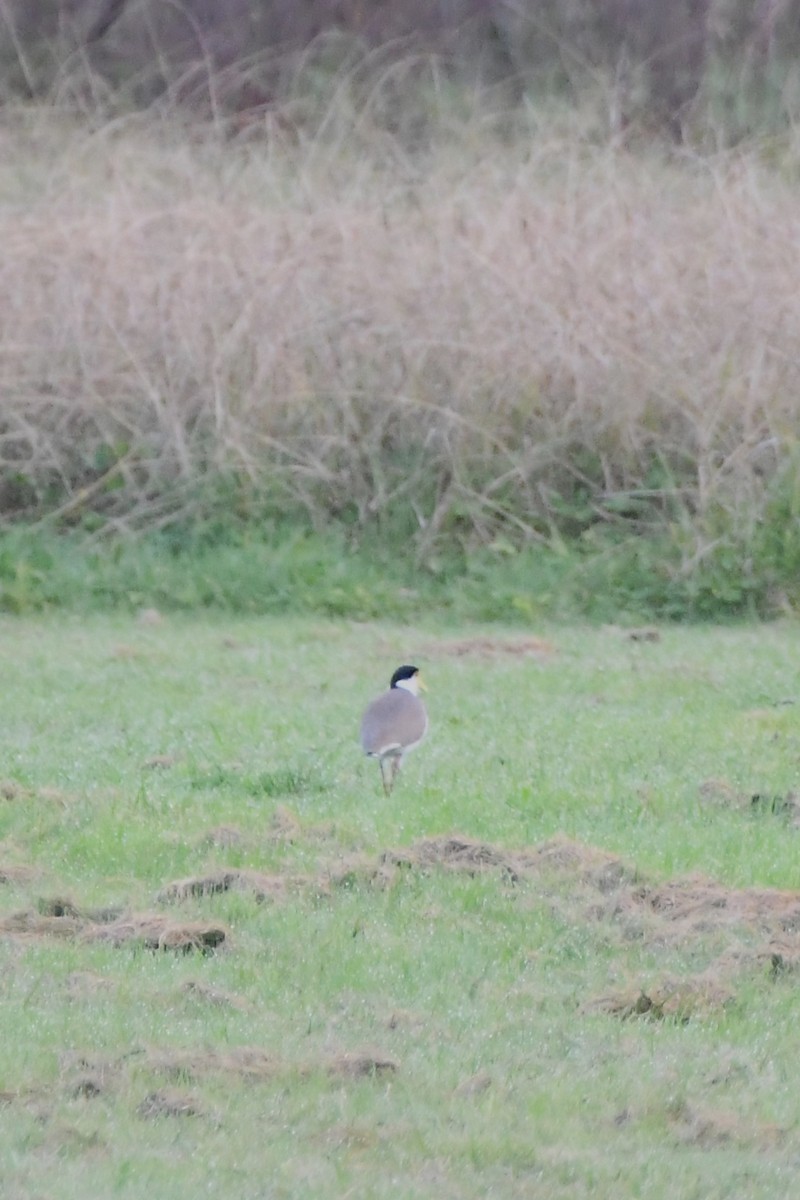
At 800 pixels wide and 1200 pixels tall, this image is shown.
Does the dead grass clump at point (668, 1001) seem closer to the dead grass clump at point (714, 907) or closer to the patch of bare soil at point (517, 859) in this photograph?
the dead grass clump at point (714, 907)

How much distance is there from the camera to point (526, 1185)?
13.7 ft

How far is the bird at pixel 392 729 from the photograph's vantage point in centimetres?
757

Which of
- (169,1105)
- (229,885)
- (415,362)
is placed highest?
(169,1105)

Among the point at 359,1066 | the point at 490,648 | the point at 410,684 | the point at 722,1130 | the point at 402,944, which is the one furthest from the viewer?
the point at 490,648

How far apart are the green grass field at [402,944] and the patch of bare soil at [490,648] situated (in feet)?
2.93

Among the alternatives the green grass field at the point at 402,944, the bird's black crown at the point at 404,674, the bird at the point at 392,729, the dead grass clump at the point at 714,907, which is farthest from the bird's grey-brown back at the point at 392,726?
A: the dead grass clump at the point at 714,907

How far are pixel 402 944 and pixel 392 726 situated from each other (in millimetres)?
1919

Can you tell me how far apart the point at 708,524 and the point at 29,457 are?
14.6ft

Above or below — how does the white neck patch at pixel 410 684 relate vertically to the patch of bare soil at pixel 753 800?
above

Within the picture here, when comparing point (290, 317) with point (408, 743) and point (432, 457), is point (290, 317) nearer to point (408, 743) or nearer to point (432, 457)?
point (432, 457)

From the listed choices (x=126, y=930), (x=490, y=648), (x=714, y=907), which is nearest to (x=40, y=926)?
(x=126, y=930)

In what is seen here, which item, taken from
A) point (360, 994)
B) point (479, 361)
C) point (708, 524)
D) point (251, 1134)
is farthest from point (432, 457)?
point (251, 1134)

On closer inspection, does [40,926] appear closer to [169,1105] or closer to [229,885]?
[229,885]

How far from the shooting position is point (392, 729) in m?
7.60
